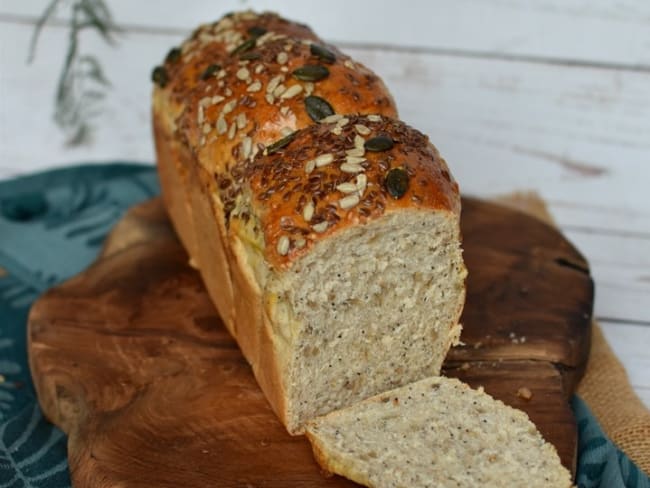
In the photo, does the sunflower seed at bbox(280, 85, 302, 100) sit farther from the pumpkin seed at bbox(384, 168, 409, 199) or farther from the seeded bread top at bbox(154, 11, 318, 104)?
the pumpkin seed at bbox(384, 168, 409, 199)

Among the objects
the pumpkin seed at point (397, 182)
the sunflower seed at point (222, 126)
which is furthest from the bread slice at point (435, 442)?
the sunflower seed at point (222, 126)

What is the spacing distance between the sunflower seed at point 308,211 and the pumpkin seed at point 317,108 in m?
0.48

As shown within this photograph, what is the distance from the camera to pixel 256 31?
3760 mm

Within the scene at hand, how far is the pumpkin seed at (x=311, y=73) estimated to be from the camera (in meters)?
3.29

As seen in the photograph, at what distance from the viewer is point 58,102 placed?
5379mm

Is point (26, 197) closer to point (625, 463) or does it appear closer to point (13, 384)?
point (13, 384)

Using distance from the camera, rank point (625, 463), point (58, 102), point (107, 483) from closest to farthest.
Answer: point (107, 483)
point (625, 463)
point (58, 102)

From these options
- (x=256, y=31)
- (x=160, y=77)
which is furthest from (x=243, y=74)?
(x=160, y=77)

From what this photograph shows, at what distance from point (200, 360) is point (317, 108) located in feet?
3.09

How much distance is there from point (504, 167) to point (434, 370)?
7.74 feet

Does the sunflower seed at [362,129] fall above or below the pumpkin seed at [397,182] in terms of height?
above

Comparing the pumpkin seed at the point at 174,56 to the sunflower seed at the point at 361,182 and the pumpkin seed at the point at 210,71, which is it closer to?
the pumpkin seed at the point at 210,71

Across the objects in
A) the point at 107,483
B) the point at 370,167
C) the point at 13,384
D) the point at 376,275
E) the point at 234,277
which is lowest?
the point at 13,384

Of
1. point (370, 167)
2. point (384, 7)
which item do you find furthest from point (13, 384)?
point (384, 7)
